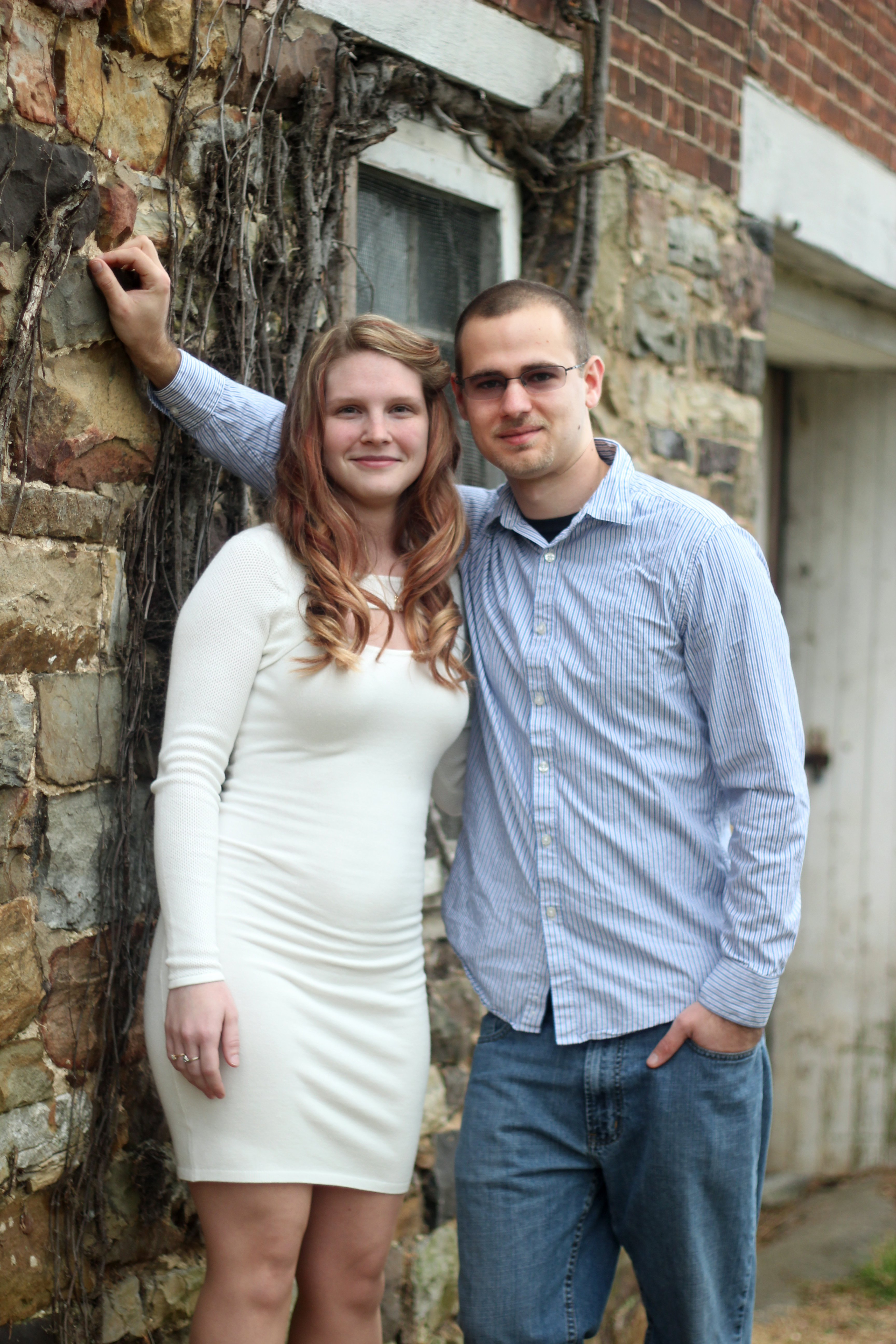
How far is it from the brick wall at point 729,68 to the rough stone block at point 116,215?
125 centimetres

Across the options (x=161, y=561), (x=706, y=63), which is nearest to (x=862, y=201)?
(x=706, y=63)

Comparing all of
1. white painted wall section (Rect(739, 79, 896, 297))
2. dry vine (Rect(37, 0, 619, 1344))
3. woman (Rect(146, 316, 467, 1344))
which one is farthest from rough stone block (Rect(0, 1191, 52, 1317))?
white painted wall section (Rect(739, 79, 896, 297))

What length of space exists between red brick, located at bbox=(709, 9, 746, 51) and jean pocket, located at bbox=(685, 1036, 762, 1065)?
2925 mm

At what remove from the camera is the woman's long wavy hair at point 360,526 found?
1877 millimetres

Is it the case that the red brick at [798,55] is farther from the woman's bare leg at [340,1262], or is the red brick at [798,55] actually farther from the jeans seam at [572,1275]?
the woman's bare leg at [340,1262]

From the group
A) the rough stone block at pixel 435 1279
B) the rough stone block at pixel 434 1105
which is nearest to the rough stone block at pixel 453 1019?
the rough stone block at pixel 434 1105

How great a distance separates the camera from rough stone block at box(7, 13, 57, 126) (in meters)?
1.88

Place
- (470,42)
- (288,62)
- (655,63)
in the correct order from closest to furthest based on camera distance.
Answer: (288,62)
(470,42)
(655,63)

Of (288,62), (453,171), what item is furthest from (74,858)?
(453,171)

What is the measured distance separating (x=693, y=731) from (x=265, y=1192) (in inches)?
36.9

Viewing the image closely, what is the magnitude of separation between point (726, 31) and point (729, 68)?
11 cm

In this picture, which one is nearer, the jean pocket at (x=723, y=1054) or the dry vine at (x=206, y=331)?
the jean pocket at (x=723, y=1054)

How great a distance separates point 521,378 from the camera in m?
2.01

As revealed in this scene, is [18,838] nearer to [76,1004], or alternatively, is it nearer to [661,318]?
[76,1004]
